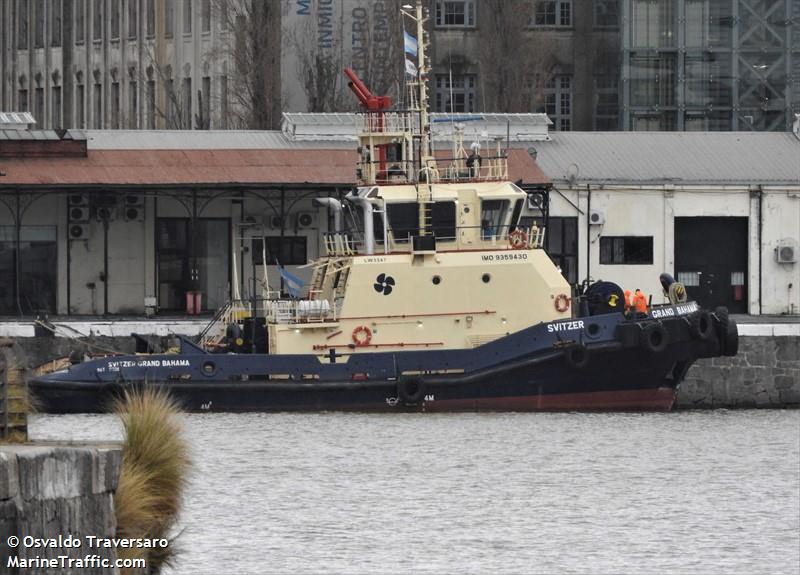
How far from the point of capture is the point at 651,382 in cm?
3803

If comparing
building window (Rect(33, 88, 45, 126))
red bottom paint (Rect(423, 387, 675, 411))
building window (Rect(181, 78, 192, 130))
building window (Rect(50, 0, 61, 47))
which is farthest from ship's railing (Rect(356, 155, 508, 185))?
building window (Rect(33, 88, 45, 126))

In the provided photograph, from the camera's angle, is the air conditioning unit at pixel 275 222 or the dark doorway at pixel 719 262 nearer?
the air conditioning unit at pixel 275 222

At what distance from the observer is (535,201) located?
4503 centimetres

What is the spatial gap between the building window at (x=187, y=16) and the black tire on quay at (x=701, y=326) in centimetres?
3494

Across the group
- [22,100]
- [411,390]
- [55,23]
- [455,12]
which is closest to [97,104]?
[55,23]

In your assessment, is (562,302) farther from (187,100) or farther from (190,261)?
(187,100)

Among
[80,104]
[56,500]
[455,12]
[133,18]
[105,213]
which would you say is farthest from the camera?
[80,104]

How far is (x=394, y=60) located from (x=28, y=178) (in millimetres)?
17934

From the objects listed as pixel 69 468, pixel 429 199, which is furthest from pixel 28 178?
pixel 69 468

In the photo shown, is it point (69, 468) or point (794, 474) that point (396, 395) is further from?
point (69, 468)

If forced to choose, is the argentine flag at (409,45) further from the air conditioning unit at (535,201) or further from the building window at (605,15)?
the building window at (605,15)

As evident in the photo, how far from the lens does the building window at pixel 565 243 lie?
48844mm

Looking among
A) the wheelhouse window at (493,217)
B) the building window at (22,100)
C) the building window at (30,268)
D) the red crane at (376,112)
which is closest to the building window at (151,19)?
the building window at (22,100)

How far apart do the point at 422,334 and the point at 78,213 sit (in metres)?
13.1
